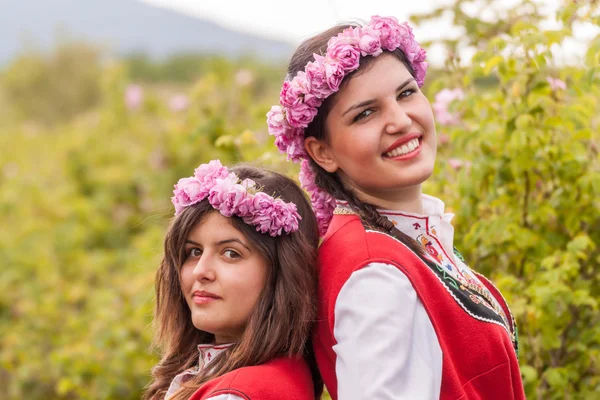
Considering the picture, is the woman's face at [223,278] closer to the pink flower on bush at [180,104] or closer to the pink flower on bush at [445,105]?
the pink flower on bush at [445,105]

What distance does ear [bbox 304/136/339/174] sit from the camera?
2.01 meters

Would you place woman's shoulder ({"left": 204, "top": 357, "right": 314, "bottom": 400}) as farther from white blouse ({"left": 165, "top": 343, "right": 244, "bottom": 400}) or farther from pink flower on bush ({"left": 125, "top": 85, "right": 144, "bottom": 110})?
pink flower on bush ({"left": 125, "top": 85, "right": 144, "bottom": 110})

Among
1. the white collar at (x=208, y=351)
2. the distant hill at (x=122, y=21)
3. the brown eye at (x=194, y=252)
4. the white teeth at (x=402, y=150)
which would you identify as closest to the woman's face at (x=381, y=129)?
the white teeth at (x=402, y=150)

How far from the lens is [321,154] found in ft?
6.66

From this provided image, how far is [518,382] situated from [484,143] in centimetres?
116

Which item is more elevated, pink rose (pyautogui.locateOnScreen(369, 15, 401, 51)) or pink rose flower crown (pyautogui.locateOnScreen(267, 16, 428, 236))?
pink rose (pyautogui.locateOnScreen(369, 15, 401, 51))

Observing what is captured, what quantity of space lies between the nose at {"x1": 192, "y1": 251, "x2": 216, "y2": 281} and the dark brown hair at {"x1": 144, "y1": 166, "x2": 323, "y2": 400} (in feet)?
0.34

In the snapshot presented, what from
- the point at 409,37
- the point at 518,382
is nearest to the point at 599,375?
→ the point at 518,382

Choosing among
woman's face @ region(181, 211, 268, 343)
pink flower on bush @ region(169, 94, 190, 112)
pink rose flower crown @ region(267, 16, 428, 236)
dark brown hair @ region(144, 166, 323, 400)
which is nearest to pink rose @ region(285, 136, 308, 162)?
pink rose flower crown @ region(267, 16, 428, 236)

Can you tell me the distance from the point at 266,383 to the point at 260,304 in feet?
0.74

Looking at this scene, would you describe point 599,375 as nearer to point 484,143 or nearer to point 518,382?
point 484,143

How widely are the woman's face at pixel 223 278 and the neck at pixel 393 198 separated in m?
0.31

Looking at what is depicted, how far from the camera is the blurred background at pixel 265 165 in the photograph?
2.74 m

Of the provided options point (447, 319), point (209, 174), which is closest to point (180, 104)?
point (209, 174)
